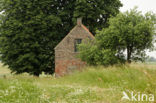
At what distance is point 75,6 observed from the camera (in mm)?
31625

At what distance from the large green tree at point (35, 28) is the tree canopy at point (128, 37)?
9.25 m

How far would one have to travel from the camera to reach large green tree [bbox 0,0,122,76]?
27891mm

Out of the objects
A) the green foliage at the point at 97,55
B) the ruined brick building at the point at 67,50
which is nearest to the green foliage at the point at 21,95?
the green foliage at the point at 97,55

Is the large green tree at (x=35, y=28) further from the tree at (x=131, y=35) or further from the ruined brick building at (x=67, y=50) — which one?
the tree at (x=131, y=35)

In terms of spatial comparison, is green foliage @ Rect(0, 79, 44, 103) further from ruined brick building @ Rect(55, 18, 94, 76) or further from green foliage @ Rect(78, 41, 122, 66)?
ruined brick building @ Rect(55, 18, 94, 76)

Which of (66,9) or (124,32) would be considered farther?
(66,9)

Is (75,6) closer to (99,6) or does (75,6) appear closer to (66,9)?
(66,9)

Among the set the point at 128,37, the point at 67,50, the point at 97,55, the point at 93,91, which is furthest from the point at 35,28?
the point at 93,91

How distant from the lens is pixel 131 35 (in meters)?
19.9

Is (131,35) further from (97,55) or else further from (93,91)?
(93,91)

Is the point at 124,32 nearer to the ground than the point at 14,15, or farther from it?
nearer to the ground

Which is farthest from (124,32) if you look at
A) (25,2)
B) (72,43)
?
(25,2)

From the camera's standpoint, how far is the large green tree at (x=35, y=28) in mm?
27891

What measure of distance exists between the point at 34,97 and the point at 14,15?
880 inches
